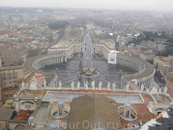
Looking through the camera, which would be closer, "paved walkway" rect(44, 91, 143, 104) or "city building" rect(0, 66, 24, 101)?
"paved walkway" rect(44, 91, 143, 104)

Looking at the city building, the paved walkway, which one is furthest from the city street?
the paved walkway

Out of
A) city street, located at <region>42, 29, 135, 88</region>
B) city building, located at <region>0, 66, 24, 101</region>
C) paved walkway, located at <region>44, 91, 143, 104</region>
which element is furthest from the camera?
city street, located at <region>42, 29, 135, 88</region>

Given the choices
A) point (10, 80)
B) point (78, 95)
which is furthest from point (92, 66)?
point (78, 95)

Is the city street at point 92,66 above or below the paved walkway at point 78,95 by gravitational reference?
below

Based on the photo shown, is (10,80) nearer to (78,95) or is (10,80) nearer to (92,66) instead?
(78,95)

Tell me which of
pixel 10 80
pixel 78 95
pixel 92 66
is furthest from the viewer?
pixel 92 66

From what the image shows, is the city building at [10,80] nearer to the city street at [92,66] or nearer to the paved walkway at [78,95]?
the paved walkway at [78,95]

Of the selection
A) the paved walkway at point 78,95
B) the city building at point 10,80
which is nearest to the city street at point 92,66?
the city building at point 10,80

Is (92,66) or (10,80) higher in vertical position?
(10,80)

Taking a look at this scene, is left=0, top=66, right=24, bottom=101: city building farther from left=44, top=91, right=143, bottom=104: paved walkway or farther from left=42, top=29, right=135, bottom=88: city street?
left=42, top=29, right=135, bottom=88: city street

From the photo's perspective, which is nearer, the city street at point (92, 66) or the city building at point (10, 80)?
the city building at point (10, 80)

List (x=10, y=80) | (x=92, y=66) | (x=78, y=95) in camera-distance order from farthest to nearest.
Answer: (x=92, y=66)
(x=10, y=80)
(x=78, y=95)

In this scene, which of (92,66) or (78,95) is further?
(92,66)
